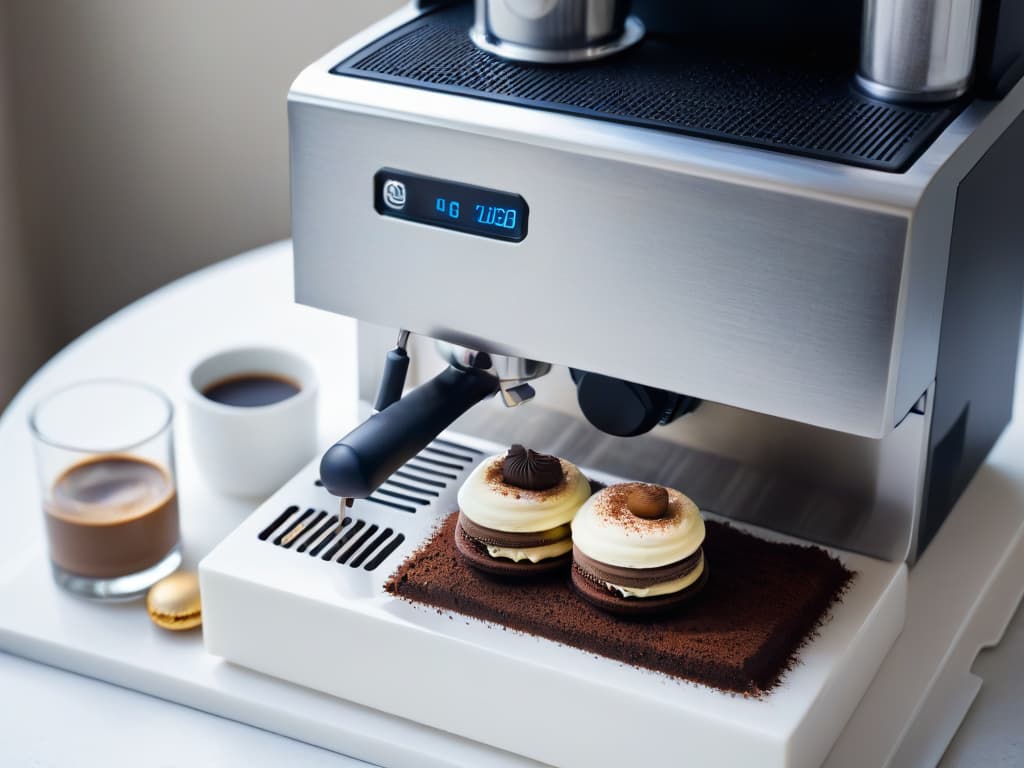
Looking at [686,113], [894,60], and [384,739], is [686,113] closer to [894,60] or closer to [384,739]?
[894,60]

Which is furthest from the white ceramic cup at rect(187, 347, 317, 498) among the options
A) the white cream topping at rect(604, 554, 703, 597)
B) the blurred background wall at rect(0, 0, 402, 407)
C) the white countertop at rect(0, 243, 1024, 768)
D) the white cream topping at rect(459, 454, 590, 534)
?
the blurred background wall at rect(0, 0, 402, 407)

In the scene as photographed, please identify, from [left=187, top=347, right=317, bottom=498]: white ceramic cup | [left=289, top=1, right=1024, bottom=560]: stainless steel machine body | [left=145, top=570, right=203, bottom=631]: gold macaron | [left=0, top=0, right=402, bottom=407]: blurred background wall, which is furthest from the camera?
[left=0, top=0, right=402, bottom=407]: blurred background wall

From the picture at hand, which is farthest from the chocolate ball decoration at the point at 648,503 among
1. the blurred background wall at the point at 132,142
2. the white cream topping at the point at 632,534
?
the blurred background wall at the point at 132,142

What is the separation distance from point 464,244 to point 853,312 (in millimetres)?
241

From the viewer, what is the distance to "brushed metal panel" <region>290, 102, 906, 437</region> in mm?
771

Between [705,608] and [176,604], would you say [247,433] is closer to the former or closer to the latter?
[176,604]

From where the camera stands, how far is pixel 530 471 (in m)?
0.88

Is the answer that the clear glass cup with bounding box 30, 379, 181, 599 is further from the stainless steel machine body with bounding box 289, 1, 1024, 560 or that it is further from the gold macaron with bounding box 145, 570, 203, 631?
the stainless steel machine body with bounding box 289, 1, 1024, 560

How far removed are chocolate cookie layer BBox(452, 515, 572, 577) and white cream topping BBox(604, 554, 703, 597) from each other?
0.15ft

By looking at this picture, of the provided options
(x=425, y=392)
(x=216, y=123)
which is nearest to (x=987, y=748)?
(x=425, y=392)

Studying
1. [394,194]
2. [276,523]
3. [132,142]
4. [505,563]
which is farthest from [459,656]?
[132,142]

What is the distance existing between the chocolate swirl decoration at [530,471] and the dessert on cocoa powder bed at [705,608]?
6 centimetres

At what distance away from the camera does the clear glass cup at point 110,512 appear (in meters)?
0.99

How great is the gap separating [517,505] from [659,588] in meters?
0.10
